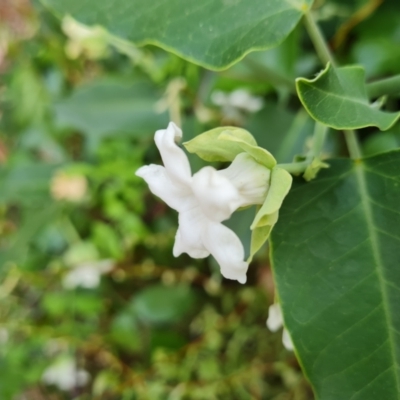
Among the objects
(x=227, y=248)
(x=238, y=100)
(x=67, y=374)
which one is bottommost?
(x=67, y=374)

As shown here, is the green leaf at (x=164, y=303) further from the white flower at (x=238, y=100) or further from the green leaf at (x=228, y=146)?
the green leaf at (x=228, y=146)

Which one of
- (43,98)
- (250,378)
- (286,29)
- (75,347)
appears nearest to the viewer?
(286,29)

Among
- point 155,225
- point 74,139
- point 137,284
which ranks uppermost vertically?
point 74,139

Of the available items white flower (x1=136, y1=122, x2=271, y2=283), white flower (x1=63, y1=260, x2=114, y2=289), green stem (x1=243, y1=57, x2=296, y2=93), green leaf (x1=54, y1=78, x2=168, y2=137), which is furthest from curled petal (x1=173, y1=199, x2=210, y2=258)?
white flower (x1=63, y1=260, x2=114, y2=289)

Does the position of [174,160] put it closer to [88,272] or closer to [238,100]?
[238,100]

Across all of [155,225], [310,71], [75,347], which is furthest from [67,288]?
[310,71]

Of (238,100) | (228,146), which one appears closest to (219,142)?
(228,146)

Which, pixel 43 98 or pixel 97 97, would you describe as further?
pixel 43 98

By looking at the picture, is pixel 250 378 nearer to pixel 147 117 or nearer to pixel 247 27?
pixel 147 117
